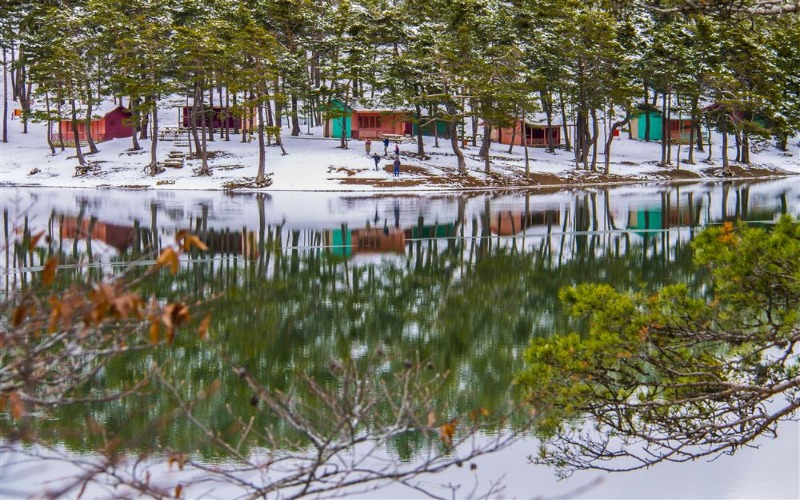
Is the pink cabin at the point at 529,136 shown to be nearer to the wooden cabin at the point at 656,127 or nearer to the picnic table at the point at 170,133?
the wooden cabin at the point at 656,127

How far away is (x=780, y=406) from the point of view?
14.5 m

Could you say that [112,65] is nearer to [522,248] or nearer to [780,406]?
[522,248]

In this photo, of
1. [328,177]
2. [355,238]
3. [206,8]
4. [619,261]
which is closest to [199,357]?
[619,261]

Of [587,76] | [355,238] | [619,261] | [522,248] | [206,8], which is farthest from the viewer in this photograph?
[206,8]

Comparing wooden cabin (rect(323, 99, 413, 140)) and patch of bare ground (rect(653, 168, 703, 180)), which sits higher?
wooden cabin (rect(323, 99, 413, 140))

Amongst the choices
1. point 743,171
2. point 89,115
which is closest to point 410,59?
point 89,115

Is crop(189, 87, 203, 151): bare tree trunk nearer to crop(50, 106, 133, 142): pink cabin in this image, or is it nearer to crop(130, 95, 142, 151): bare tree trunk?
crop(130, 95, 142, 151): bare tree trunk

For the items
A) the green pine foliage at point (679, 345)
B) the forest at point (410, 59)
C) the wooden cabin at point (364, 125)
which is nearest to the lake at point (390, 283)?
the green pine foliage at point (679, 345)

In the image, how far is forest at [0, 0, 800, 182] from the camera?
6019 centimetres

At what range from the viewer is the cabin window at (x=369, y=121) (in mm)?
74875

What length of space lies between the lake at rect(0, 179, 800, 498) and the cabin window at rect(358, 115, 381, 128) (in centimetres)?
2324

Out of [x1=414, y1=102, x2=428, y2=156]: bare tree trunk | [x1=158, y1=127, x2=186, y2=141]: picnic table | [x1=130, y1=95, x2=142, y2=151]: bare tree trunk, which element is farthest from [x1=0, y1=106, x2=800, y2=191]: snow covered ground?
[x1=158, y1=127, x2=186, y2=141]: picnic table

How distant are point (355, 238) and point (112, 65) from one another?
38.0m

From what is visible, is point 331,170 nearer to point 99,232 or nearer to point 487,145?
point 487,145
